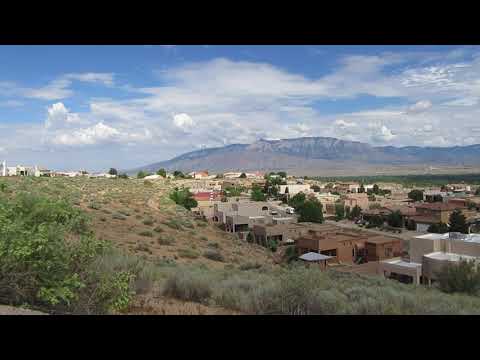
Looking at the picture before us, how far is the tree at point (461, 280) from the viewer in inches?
396

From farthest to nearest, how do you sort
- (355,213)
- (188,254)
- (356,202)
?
(356,202) < (355,213) < (188,254)

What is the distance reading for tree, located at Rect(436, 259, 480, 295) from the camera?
33.0 ft

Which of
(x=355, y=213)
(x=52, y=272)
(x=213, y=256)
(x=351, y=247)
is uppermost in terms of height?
(x=52, y=272)

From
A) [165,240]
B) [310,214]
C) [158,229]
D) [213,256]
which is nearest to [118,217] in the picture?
[158,229]

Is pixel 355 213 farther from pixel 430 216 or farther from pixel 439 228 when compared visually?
pixel 439 228

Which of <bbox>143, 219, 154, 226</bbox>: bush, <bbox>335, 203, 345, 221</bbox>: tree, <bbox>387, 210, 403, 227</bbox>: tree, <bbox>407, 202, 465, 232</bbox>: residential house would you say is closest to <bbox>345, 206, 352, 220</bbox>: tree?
<bbox>335, 203, 345, 221</bbox>: tree

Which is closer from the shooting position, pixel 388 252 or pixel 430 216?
pixel 388 252

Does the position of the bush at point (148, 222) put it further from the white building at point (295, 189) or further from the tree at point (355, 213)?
the white building at point (295, 189)

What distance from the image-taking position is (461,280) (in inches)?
409

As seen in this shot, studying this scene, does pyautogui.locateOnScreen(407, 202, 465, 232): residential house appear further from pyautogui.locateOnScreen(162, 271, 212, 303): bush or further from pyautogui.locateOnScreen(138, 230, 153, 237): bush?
pyautogui.locateOnScreen(162, 271, 212, 303): bush

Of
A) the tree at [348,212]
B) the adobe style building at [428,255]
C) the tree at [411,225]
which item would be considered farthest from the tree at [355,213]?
the adobe style building at [428,255]
